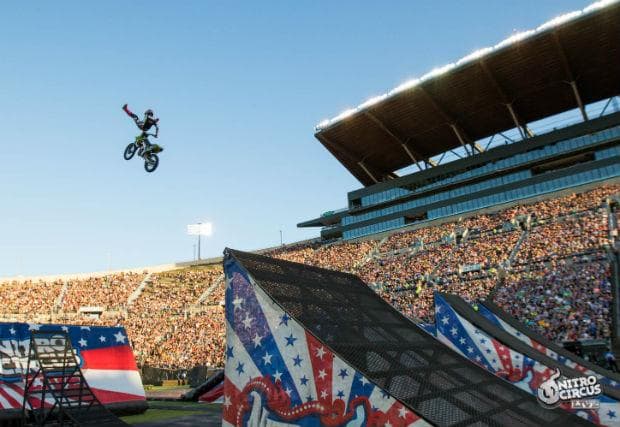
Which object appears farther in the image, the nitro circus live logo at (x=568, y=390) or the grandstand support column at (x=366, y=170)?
the grandstand support column at (x=366, y=170)

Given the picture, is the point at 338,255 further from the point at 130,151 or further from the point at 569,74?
the point at 130,151

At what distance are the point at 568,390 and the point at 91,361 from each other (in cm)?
1440

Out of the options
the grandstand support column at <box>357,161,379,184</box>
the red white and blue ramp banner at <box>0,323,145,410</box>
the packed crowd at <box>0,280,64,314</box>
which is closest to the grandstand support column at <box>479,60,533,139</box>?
the grandstand support column at <box>357,161,379,184</box>

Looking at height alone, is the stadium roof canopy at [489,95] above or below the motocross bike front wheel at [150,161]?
above

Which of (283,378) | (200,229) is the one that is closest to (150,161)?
(283,378)

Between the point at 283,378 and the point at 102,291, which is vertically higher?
the point at 102,291

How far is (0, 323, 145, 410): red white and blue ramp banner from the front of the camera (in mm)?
13055

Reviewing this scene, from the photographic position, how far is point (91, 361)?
15.3 meters

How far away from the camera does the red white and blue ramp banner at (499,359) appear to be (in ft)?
30.2

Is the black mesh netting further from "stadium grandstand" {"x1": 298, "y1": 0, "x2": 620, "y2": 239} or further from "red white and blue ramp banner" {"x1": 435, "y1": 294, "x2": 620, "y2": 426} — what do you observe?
"stadium grandstand" {"x1": 298, "y1": 0, "x2": 620, "y2": 239}

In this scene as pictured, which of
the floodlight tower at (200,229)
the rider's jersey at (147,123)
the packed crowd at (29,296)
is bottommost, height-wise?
the packed crowd at (29,296)

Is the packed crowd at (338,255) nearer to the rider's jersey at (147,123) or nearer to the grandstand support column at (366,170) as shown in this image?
the grandstand support column at (366,170)

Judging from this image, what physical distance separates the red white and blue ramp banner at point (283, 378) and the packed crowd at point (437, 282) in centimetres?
2104

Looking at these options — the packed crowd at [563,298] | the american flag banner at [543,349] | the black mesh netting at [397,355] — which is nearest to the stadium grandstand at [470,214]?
the packed crowd at [563,298]
